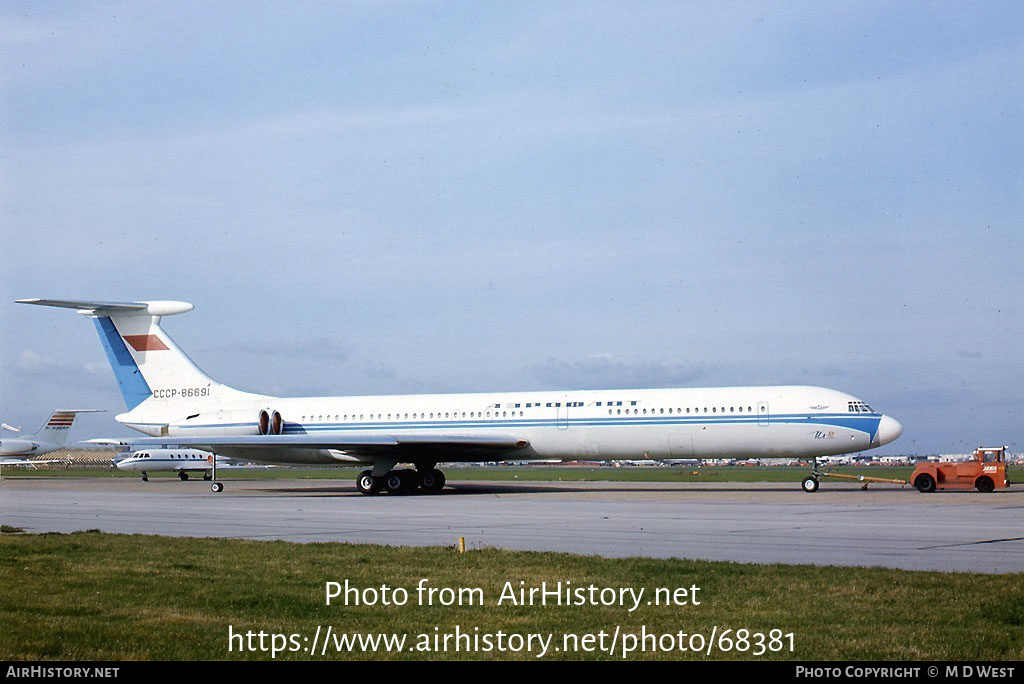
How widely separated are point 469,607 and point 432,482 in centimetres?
2698

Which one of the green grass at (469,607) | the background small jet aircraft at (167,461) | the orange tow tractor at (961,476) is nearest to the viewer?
the green grass at (469,607)

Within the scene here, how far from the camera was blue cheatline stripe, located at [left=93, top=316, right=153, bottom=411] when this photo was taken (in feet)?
135

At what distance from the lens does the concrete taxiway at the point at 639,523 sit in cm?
1471

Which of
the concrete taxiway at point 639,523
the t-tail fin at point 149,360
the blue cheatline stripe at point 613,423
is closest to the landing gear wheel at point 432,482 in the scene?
the blue cheatline stripe at point 613,423

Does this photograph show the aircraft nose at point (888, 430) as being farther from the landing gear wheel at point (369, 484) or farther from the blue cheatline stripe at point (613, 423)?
the landing gear wheel at point (369, 484)

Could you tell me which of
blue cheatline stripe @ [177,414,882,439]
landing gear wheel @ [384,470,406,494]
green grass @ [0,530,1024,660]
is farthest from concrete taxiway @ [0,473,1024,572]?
landing gear wheel @ [384,470,406,494]

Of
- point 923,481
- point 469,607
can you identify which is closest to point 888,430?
point 923,481

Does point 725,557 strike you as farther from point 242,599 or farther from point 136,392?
point 136,392

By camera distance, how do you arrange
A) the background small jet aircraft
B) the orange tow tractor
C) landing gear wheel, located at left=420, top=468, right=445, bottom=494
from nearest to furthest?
the orange tow tractor, landing gear wheel, located at left=420, top=468, right=445, bottom=494, the background small jet aircraft

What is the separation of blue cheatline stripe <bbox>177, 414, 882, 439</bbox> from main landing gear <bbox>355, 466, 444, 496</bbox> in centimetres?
209

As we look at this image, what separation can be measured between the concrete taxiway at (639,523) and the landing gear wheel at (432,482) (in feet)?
14.1

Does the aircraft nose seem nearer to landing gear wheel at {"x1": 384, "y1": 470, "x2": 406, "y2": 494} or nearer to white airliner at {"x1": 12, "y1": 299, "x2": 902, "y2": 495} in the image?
white airliner at {"x1": 12, "y1": 299, "x2": 902, "y2": 495}

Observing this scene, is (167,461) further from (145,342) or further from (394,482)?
(394,482)
